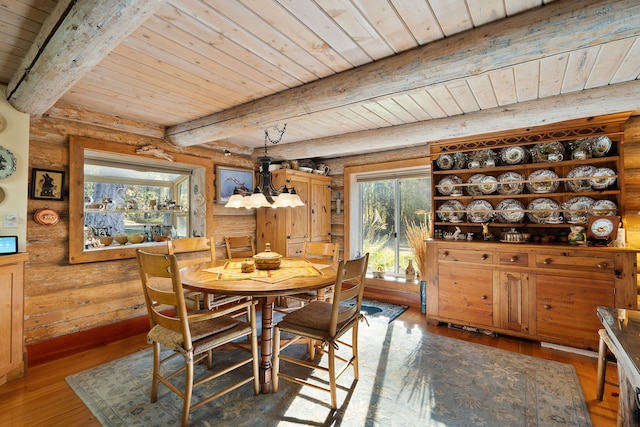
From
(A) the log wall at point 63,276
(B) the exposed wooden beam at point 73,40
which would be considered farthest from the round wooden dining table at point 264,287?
(B) the exposed wooden beam at point 73,40

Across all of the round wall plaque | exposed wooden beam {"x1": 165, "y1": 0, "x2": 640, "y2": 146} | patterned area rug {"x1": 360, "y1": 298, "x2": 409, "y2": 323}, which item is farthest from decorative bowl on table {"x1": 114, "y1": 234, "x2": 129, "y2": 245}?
patterned area rug {"x1": 360, "y1": 298, "x2": 409, "y2": 323}

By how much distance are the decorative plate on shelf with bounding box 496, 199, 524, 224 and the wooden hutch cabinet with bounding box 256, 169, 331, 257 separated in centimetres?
245

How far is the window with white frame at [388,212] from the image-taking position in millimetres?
4324

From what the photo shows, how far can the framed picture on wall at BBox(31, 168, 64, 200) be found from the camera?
8.30 ft

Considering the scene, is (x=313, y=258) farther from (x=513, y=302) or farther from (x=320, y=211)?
(x=513, y=302)

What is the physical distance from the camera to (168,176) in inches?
152

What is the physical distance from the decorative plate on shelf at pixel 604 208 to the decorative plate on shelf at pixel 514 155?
781 millimetres

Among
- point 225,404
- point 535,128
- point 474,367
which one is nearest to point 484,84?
point 535,128

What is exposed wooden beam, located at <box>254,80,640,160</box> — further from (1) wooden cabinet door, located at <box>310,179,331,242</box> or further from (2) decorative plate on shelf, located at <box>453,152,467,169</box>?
(1) wooden cabinet door, located at <box>310,179,331,242</box>

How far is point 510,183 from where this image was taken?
10.8 ft

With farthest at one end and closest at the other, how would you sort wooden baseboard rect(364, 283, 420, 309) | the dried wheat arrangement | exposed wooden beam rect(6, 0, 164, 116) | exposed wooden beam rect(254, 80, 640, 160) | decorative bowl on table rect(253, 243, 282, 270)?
1. wooden baseboard rect(364, 283, 420, 309)
2. the dried wheat arrangement
3. decorative bowl on table rect(253, 243, 282, 270)
4. exposed wooden beam rect(254, 80, 640, 160)
5. exposed wooden beam rect(6, 0, 164, 116)

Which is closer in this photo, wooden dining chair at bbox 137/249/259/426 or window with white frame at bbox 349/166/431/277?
wooden dining chair at bbox 137/249/259/426

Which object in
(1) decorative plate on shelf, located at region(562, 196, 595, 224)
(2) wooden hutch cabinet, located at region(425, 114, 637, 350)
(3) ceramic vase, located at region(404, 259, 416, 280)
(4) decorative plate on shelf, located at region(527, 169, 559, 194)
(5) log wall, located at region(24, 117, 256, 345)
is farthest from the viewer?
(3) ceramic vase, located at region(404, 259, 416, 280)

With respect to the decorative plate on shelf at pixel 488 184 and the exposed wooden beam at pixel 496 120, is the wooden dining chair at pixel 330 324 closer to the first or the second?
the exposed wooden beam at pixel 496 120
